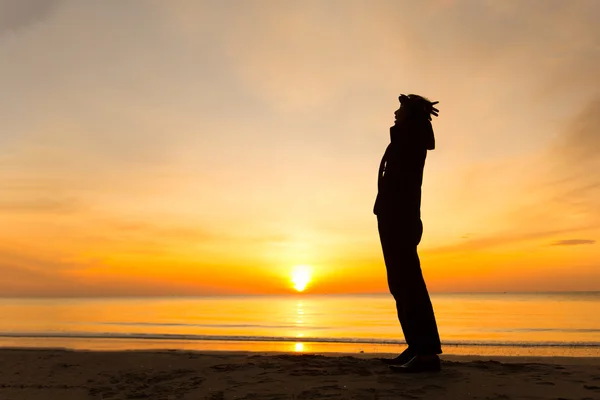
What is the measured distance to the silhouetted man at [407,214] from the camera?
23.4ft

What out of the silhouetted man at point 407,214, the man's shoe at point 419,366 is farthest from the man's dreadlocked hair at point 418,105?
the man's shoe at point 419,366

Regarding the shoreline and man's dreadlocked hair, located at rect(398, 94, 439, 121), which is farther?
the shoreline

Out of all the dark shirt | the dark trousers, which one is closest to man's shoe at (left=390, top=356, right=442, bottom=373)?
the dark trousers

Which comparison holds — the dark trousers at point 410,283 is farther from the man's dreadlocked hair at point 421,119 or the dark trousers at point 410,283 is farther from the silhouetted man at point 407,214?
the man's dreadlocked hair at point 421,119

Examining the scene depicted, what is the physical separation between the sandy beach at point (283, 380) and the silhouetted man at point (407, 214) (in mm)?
933

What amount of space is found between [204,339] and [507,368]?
12065 millimetres

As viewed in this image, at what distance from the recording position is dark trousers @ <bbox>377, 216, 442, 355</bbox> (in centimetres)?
696

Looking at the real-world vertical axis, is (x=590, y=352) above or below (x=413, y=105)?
below

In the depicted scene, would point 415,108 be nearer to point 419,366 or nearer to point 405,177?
point 405,177

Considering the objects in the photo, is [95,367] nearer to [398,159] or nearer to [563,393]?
[398,159]

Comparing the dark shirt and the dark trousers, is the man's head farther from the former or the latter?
the dark trousers

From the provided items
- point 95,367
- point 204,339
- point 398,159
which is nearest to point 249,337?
point 204,339

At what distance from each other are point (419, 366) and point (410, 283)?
1234 mm

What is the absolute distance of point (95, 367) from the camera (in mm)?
8477
